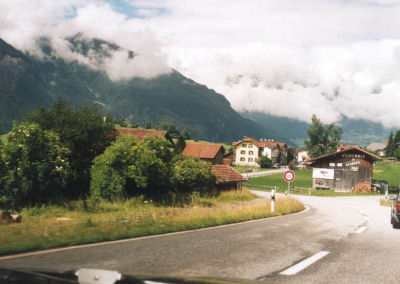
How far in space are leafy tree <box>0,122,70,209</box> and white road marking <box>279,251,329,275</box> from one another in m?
14.5

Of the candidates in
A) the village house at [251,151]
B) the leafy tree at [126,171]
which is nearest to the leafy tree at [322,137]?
the village house at [251,151]

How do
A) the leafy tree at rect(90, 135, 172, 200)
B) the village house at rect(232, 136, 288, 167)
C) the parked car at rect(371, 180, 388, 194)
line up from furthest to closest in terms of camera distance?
the village house at rect(232, 136, 288, 167) → the parked car at rect(371, 180, 388, 194) → the leafy tree at rect(90, 135, 172, 200)

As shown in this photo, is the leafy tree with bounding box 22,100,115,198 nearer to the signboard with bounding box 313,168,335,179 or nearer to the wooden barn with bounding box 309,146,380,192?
the signboard with bounding box 313,168,335,179

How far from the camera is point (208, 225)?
10.3 metres

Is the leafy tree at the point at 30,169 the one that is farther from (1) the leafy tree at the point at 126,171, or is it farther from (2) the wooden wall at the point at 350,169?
(2) the wooden wall at the point at 350,169

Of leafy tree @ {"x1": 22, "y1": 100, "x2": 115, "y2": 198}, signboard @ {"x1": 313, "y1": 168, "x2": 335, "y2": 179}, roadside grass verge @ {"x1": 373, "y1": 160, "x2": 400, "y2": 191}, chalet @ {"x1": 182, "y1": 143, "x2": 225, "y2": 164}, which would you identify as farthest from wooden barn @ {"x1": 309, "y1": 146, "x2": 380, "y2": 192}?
chalet @ {"x1": 182, "y1": 143, "x2": 225, "y2": 164}

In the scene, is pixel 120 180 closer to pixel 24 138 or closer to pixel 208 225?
pixel 24 138

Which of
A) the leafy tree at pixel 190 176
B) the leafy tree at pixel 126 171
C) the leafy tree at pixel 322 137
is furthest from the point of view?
the leafy tree at pixel 322 137

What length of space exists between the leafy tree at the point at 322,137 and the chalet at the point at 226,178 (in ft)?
221

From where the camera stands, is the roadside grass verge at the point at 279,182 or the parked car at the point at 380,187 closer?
the parked car at the point at 380,187

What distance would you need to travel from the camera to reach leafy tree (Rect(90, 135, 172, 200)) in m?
22.0

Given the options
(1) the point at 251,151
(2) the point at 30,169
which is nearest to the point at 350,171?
(2) the point at 30,169

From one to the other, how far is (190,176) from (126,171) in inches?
243

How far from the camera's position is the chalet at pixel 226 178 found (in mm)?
35844
